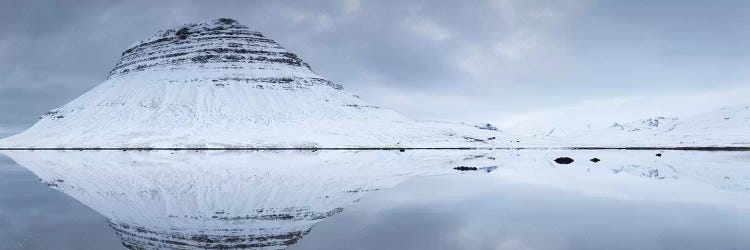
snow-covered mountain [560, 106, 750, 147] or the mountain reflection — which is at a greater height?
snow-covered mountain [560, 106, 750, 147]

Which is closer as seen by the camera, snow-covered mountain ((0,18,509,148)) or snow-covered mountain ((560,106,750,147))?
snow-covered mountain ((560,106,750,147))

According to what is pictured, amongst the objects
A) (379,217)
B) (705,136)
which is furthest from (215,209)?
(705,136)

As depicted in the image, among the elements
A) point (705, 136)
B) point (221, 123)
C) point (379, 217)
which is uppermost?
point (221, 123)

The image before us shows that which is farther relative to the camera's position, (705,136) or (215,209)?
(705,136)

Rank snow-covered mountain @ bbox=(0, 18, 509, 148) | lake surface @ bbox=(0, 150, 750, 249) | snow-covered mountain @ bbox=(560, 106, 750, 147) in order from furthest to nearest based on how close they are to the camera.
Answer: snow-covered mountain @ bbox=(0, 18, 509, 148)
snow-covered mountain @ bbox=(560, 106, 750, 147)
lake surface @ bbox=(0, 150, 750, 249)

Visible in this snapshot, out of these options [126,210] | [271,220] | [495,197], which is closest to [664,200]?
[495,197]

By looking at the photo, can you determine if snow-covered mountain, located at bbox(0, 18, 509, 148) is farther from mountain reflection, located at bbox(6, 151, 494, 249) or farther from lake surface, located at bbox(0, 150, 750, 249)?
lake surface, located at bbox(0, 150, 750, 249)

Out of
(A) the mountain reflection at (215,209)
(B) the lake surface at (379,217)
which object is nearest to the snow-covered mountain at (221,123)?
(A) the mountain reflection at (215,209)

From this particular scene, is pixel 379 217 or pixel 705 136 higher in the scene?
pixel 705 136

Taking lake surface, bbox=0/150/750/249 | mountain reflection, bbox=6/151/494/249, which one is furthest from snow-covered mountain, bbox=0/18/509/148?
lake surface, bbox=0/150/750/249

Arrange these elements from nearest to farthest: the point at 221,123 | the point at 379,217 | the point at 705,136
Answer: the point at 379,217, the point at 705,136, the point at 221,123

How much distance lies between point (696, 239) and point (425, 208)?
24.0 feet

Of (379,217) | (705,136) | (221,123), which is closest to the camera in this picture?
(379,217)

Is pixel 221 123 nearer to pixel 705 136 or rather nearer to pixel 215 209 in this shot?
pixel 705 136
